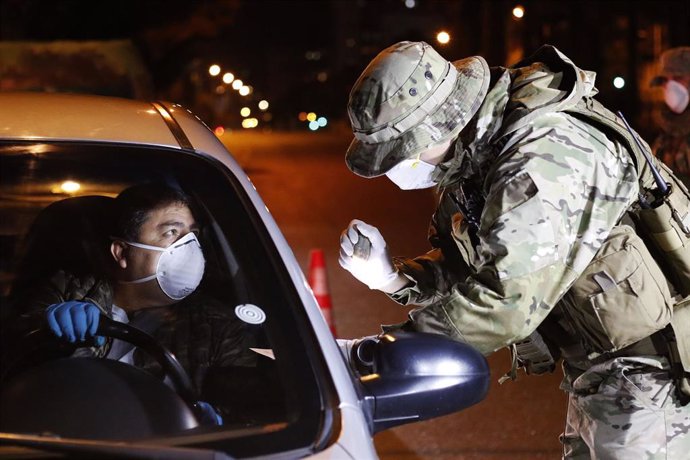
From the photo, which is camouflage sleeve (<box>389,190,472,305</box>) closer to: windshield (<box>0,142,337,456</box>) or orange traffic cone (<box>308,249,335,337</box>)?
windshield (<box>0,142,337,456</box>)

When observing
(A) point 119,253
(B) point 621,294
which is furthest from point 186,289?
(B) point 621,294

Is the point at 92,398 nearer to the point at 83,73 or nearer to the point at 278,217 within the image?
the point at 278,217

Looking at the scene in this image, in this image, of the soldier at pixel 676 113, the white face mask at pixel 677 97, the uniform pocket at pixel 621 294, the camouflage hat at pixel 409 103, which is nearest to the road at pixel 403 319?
the soldier at pixel 676 113

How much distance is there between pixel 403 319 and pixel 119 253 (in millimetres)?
4785

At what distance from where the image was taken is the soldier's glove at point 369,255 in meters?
2.85

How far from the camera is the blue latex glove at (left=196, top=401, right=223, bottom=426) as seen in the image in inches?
79.8

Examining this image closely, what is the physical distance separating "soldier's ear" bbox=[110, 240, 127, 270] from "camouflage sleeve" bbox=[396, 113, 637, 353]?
30.9 inches

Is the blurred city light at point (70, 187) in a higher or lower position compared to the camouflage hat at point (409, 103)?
lower

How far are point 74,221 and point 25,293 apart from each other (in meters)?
0.23

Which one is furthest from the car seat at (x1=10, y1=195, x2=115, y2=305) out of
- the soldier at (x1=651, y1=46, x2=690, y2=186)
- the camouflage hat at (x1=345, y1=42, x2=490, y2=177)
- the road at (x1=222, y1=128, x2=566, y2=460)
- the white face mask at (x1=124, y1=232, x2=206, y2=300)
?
the soldier at (x1=651, y1=46, x2=690, y2=186)

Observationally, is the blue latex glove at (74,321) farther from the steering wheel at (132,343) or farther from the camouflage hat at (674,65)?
the camouflage hat at (674,65)

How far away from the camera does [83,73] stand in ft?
Result: 69.7

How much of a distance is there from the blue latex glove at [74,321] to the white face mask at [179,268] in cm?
28

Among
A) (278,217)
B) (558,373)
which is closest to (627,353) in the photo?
(558,373)
